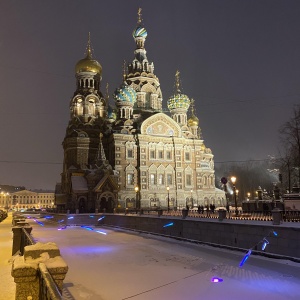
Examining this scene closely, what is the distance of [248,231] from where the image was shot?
17062 millimetres

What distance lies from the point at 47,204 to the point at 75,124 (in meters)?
92.3

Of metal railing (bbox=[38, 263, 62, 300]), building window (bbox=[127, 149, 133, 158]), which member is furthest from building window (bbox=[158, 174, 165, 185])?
metal railing (bbox=[38, 263, 62, 300])

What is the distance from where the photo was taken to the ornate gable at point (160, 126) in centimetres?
5347

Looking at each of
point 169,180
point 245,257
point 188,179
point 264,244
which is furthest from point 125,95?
point 264,244

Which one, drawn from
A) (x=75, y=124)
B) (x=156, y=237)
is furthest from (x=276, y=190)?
(x=75, y=124)

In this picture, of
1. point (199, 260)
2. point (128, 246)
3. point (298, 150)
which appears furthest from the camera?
point (298, 150)

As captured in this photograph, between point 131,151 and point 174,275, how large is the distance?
40.6 m

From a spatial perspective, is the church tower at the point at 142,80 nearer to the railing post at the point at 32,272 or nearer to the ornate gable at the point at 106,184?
the ornate gable at the point at 106,184

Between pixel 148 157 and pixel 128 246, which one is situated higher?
pixel 148 157

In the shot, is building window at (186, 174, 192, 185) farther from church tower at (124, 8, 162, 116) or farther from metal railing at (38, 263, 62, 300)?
metal railing at (38, 263, 62, 300)

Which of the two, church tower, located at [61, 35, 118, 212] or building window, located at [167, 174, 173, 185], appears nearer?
church tower, located at [61, 35, 118, 212]

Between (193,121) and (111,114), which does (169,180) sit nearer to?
(193,121)

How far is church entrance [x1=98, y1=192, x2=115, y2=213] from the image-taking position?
4519 centimetres

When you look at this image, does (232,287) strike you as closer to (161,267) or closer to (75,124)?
(161,267)
